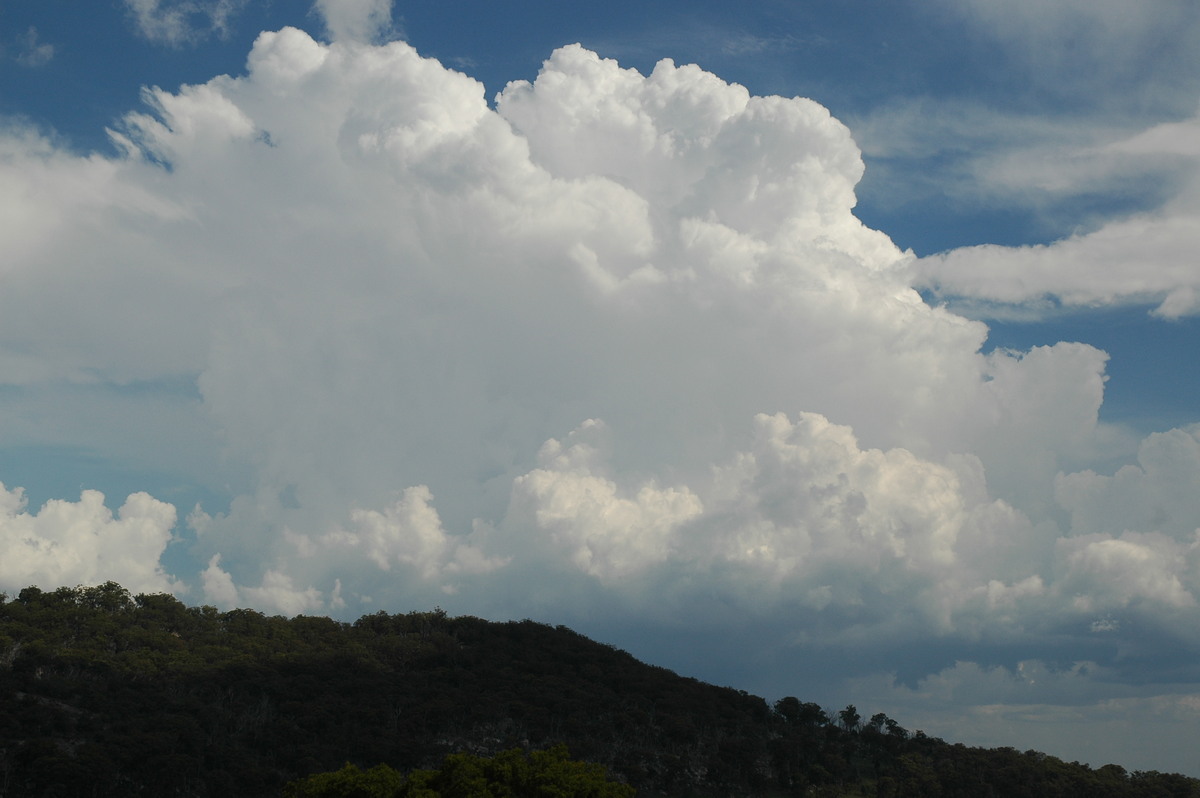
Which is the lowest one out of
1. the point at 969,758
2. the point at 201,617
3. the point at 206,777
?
the point at 206,777

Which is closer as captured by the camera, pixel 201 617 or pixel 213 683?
pixel 213 683

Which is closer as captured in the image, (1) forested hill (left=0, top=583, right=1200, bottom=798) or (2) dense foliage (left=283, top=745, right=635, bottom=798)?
(2) dense foliage (left=283, top=745, right=635, bottom=798)

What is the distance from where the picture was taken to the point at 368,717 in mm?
132875

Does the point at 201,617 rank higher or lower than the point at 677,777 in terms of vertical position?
higher

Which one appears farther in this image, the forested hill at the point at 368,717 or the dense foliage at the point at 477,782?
the forested hill at the point at 368,717

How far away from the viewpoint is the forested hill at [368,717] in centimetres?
11050

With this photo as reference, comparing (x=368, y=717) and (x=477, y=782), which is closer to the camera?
(x=477, y=782)

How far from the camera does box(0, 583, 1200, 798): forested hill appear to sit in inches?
4350

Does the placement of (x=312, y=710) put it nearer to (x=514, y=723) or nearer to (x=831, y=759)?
(x=514, y=723)

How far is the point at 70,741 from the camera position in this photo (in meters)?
110

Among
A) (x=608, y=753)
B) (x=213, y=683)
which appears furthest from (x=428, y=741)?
(x=213, y=683)

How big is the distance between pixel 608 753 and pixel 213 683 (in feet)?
196

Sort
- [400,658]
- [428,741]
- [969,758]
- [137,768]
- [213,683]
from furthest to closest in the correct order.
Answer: [400,658], [969,758], [213,683], [428,741], [137,768]

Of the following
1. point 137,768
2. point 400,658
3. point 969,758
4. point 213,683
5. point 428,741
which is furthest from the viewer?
point 400,658
